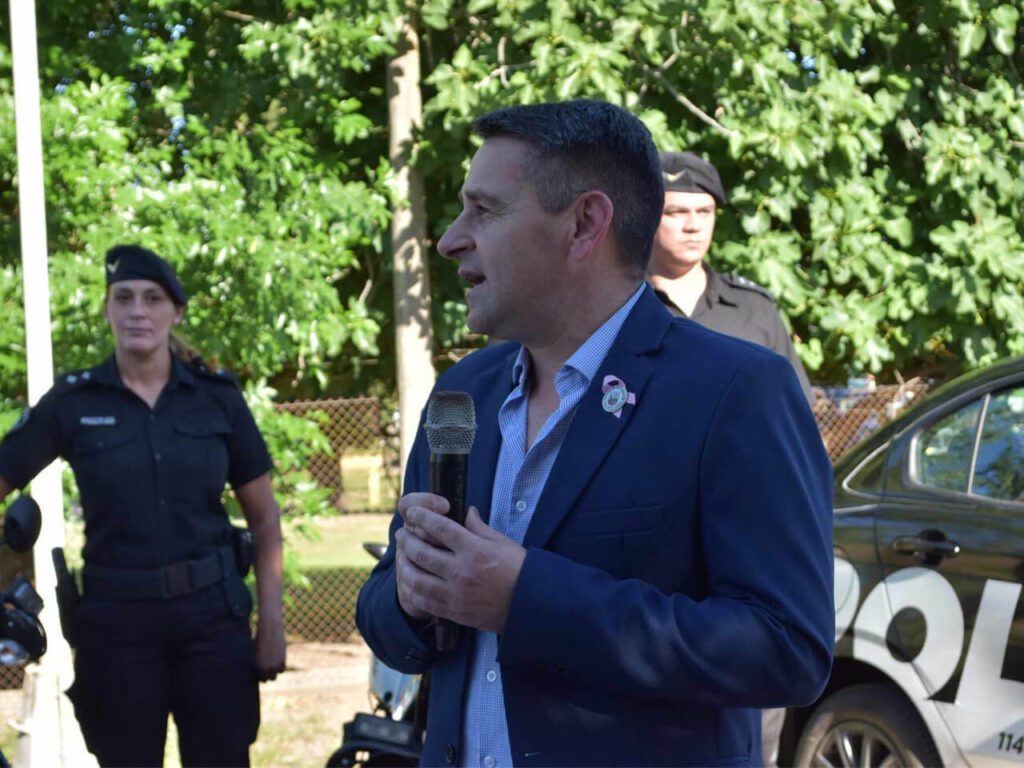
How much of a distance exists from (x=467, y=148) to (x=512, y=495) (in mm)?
6930

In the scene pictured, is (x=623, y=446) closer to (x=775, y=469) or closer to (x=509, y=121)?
(x=775, y=469)

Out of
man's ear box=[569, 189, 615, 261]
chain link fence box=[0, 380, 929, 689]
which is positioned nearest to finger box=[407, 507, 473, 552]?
man's ear box=[569, 189, 615, 261]

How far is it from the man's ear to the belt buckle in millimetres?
2481

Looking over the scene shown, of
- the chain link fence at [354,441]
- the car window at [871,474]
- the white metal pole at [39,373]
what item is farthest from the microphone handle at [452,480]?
the chain link fence at [354,441]

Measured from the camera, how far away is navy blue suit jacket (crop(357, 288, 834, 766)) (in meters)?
1.92

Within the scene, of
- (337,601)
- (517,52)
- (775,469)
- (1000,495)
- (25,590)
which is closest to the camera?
(775,469)

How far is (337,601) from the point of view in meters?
11.2

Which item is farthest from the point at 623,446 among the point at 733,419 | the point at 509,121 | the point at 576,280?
the point at 509,121

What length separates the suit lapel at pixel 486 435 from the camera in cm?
220

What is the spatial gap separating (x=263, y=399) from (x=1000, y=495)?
4828 millimetres

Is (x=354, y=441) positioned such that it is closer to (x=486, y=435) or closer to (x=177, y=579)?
(x=177, y=579)

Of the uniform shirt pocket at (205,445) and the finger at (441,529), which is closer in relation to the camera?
the finger at (441,529)

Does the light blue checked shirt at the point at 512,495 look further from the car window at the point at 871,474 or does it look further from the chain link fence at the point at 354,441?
the chain link fence at the point at 354,441

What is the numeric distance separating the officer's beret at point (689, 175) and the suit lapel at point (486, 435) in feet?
8.08
